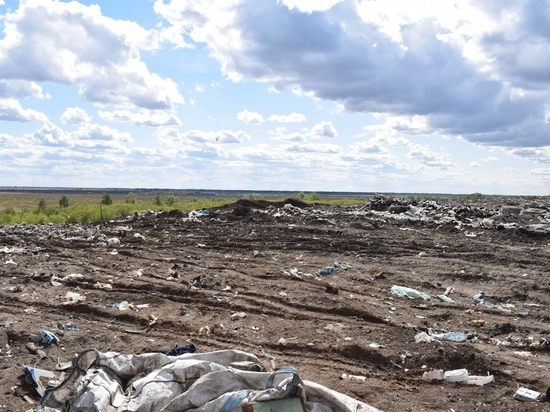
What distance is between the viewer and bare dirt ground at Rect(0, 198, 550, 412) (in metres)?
5.01

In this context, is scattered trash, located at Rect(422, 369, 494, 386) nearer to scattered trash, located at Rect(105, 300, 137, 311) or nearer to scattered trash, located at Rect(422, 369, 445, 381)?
scattered trash, located at Rect(422, 369, 445, 381)

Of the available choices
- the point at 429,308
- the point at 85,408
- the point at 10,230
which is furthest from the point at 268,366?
the point at 10,230

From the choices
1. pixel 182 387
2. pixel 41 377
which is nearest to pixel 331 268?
pixel 41 377

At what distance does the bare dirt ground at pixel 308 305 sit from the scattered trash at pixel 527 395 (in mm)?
85

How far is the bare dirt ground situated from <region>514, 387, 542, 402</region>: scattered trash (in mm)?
85

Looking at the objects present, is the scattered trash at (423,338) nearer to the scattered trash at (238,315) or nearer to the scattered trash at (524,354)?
the scattered trash at (524,354)

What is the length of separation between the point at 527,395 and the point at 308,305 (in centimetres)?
324

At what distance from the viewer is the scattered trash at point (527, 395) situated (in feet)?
14.6

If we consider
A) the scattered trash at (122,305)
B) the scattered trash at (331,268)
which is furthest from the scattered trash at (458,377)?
the scattered trash at (331,268)

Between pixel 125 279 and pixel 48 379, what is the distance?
4107mm

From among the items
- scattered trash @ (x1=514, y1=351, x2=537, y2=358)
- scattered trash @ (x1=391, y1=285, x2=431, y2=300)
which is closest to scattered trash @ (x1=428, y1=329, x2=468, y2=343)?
scattered trash @ (x1=514, y1=351, x2=537, y2=358)

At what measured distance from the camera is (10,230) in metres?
15.7

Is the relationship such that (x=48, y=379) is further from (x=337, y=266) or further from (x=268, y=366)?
(x=337, y=266)

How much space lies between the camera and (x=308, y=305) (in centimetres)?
727
